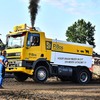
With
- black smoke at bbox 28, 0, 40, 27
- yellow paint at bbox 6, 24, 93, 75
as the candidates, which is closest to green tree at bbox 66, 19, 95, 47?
black smoke at bbox 28, 0, 40, 27

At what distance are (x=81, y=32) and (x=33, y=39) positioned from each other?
60258mm

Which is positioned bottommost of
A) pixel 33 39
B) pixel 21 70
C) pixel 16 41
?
pixel 21 70

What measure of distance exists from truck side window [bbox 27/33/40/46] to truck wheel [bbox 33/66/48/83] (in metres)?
1.45

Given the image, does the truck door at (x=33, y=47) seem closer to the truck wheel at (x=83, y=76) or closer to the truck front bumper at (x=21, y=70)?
the truck front bumper at (x=21, y=70)

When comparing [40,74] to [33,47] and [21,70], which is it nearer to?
[21,70]

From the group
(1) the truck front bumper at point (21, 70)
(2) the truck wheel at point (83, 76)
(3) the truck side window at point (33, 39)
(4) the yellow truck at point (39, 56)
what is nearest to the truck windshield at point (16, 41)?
(4) the yellow truck at point (39, 56)

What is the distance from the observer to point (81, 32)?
72.1 m

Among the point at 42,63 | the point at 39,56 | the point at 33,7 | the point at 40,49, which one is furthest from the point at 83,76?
the point at 33,7

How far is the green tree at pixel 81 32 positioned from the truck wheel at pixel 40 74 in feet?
188

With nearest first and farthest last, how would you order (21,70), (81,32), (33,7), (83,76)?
(21,70)
(83,76)
(33,7)
(81,32)

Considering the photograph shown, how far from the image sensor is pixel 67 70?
14.7m

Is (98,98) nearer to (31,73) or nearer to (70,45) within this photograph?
(31,73)

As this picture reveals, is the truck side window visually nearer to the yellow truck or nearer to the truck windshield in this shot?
the yellow truck

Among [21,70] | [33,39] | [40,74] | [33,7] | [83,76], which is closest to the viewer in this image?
[21,70]
